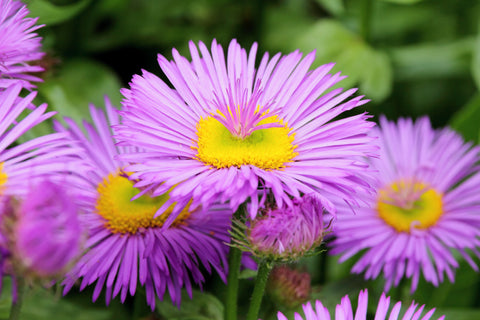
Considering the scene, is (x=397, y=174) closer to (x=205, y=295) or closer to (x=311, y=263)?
(x=311, y=263)

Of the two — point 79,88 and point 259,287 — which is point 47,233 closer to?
point 259,287

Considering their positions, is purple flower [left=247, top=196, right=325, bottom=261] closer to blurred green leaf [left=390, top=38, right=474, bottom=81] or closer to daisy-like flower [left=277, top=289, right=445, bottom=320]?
daisy-like flower [left=277, top=289, right=445, bottom=320]

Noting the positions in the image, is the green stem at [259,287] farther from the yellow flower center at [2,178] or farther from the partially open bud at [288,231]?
the yellow flower center at [2,178]

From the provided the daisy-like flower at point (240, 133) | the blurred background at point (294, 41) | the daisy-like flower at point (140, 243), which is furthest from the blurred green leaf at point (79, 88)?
Result: the daisy-like flower at point (240, 133)

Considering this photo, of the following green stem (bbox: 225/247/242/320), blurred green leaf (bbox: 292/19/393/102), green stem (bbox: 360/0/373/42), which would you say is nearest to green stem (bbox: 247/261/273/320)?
green stem (bbox: 225/247/242/320)

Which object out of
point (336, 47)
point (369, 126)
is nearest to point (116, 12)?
point (336, 47)

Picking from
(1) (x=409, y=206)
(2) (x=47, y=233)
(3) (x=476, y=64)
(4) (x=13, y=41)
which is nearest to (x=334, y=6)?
(3) (x=476, y=64)
